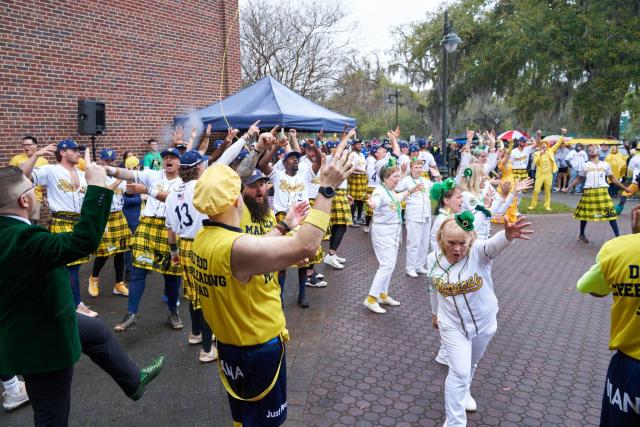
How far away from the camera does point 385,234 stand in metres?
6.00

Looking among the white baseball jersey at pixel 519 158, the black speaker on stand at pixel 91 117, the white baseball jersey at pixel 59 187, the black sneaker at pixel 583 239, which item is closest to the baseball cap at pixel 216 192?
the white baseball jersey at pixel 59 187

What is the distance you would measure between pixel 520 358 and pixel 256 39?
72.1 ft

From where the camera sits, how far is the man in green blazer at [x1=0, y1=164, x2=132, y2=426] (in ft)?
7.63

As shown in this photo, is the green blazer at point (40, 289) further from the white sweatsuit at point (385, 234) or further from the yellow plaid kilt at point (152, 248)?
the white sweatsuit at point (385, 234)

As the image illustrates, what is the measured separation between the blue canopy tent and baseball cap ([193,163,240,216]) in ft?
20.6

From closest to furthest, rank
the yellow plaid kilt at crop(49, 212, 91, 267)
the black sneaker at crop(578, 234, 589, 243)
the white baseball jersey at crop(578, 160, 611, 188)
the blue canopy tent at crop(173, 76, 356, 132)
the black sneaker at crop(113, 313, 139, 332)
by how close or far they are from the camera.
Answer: the black sneaker at crop(113, 313, 139, 332)
the yellow plaid kilt at crop(49, 212, 91, 267)
the blue canopy tent at crop(173, 76, 356, 132)
the white baseball jersey at crop(578, 160, 611, 188)
the black sneaker at crop(578, 234, 589, 243)

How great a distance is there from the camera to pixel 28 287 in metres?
2.49

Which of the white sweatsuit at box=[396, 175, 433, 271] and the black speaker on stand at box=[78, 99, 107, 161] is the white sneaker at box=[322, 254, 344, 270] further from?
the black speaker on stand at box=[78, 99, 107, 161]

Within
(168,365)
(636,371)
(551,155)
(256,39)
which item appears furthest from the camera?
(256,39)

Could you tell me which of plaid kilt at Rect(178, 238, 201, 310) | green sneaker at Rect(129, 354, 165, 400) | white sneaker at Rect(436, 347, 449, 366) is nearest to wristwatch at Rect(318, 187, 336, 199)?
green sneaker at Rect(129, 354, 165, 400)

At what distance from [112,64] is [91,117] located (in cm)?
149

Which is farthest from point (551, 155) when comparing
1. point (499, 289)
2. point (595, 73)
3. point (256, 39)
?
point (256, 39)

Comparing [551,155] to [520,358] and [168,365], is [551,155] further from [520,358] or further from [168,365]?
[168,365]

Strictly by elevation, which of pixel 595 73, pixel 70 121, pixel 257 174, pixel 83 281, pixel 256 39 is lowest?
pixel 83 281
